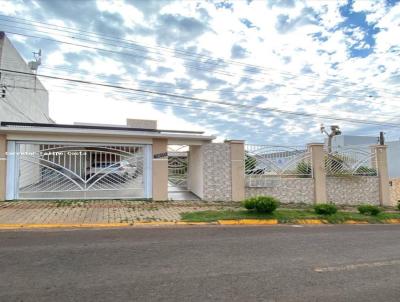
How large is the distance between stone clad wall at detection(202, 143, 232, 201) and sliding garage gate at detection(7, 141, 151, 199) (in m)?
2.53

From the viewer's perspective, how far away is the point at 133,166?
44.8 feet

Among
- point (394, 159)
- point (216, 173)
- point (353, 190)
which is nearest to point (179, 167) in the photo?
point (216, 173)

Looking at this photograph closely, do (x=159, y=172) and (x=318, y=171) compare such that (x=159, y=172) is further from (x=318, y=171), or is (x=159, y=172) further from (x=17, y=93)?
(x=17, y=93)

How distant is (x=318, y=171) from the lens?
15.8 metres

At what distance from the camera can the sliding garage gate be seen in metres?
12.3

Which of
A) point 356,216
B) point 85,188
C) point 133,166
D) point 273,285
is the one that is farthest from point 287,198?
point 273,285

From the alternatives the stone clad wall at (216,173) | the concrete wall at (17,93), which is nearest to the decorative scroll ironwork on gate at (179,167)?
the stone clad wall at (216,173)

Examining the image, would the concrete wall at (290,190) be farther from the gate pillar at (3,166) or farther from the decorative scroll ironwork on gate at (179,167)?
the gate pillar at (3,166)

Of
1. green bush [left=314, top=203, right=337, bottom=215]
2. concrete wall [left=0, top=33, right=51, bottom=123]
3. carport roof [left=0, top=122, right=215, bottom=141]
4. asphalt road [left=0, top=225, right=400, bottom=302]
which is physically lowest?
asphalt road [left=0, top=225, right=400, bottom=302]

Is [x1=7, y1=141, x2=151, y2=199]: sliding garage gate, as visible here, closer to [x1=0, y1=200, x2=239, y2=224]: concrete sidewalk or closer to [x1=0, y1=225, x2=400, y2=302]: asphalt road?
[x1=0, y1=200, x2=239, y2=224]: concrete sidewalk

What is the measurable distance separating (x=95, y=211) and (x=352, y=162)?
13.3 meters

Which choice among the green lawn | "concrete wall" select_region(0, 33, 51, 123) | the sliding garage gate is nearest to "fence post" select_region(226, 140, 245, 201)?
the green lawn

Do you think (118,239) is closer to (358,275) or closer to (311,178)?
(358,275)

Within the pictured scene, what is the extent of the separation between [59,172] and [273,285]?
10706 mm
